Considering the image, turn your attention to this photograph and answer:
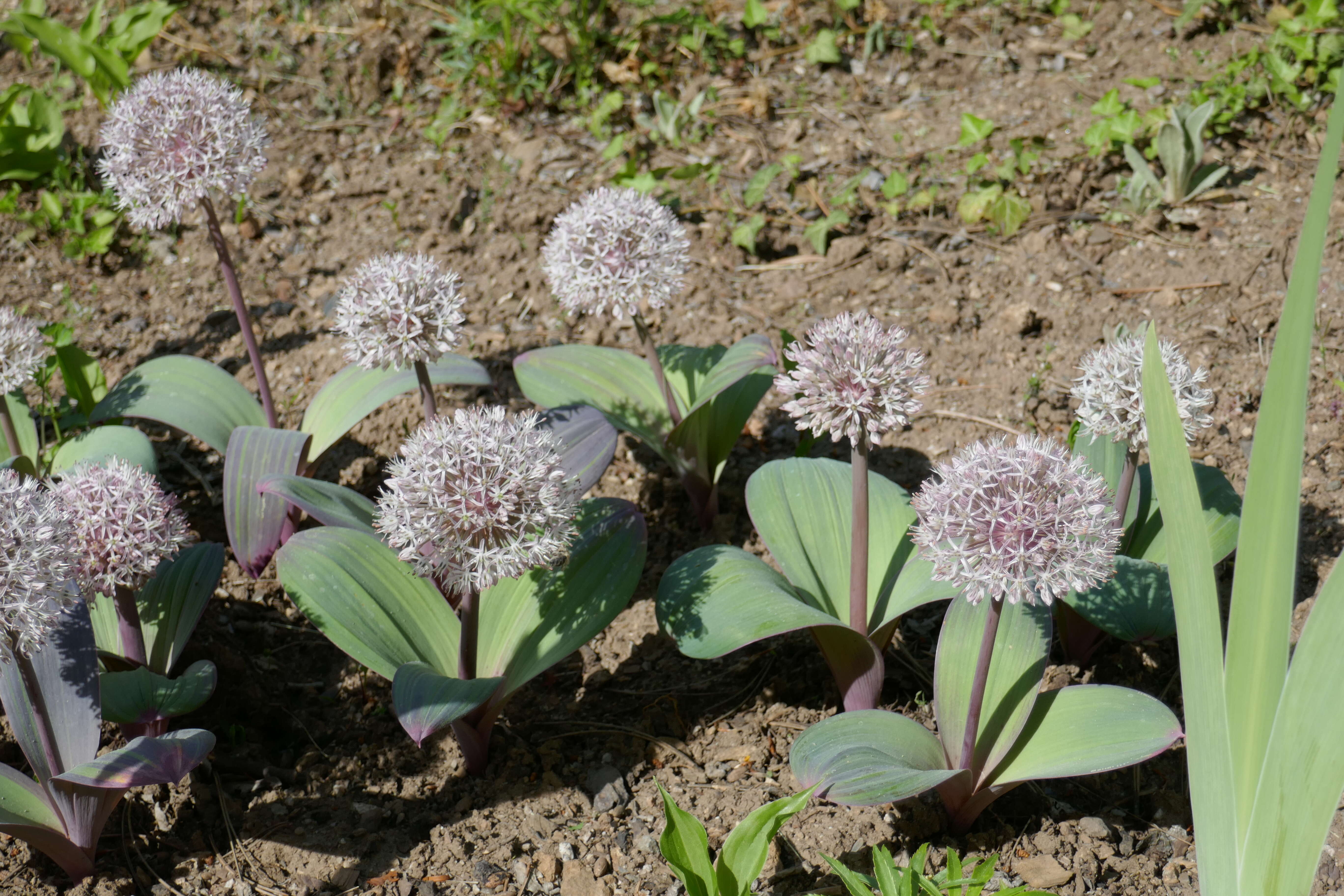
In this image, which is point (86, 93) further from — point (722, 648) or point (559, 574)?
point (722, 648)

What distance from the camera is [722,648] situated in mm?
2590

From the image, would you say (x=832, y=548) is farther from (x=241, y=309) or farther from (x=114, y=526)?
(x=241, y=309)

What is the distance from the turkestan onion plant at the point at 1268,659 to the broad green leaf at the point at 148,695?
2.32 meters

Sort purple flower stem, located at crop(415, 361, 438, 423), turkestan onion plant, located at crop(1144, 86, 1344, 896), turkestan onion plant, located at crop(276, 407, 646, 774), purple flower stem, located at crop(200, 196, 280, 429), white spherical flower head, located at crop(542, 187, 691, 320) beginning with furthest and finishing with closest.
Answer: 1. purple flower stem, located at crop(200, 196, 280, 429)
2. white spherical flower head, located at crop(542, 187, 691, 320)
3. purple flower stem, located at crop(415, 361, 438, 423)
4. turkestan onion plant, located at crop(276, 407, 646, 774)
5. turkestan onion plant, located at crop(1144, 86, 1344, 896)

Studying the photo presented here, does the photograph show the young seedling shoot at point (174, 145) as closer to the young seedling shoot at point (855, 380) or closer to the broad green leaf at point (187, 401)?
the broad green leaf at point (187, 401)

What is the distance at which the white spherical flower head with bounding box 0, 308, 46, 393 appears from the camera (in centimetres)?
334

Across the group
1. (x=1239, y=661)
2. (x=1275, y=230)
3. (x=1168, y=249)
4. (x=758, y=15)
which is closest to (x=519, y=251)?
(x=758, y=15)

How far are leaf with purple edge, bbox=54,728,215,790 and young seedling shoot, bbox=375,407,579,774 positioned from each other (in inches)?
26.4

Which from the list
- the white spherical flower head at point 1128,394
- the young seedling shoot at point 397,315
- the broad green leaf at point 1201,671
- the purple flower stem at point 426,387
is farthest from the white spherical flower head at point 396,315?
the broad green leaf at point 1201,671

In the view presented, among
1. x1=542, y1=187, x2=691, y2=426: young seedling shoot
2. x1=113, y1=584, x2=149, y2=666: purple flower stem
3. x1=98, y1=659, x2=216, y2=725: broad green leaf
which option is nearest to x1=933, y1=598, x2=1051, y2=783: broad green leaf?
x1=542, y1=187, x2=691, y2=426: young seedling shoot

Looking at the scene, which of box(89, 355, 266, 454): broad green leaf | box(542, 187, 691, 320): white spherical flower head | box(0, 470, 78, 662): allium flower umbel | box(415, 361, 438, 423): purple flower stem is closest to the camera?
box(0, 470, 78, 662): allium flower umbel

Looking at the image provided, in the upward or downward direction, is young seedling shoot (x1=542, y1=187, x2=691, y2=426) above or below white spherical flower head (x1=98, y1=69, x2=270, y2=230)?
below

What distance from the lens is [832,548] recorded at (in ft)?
9.96

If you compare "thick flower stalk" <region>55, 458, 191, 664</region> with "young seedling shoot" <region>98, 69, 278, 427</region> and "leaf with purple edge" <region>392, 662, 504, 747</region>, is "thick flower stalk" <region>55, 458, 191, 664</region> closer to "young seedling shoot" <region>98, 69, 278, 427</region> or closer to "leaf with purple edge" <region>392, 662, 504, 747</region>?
"leaf with purple edge" <region>392, 662, 504, 747</region>
